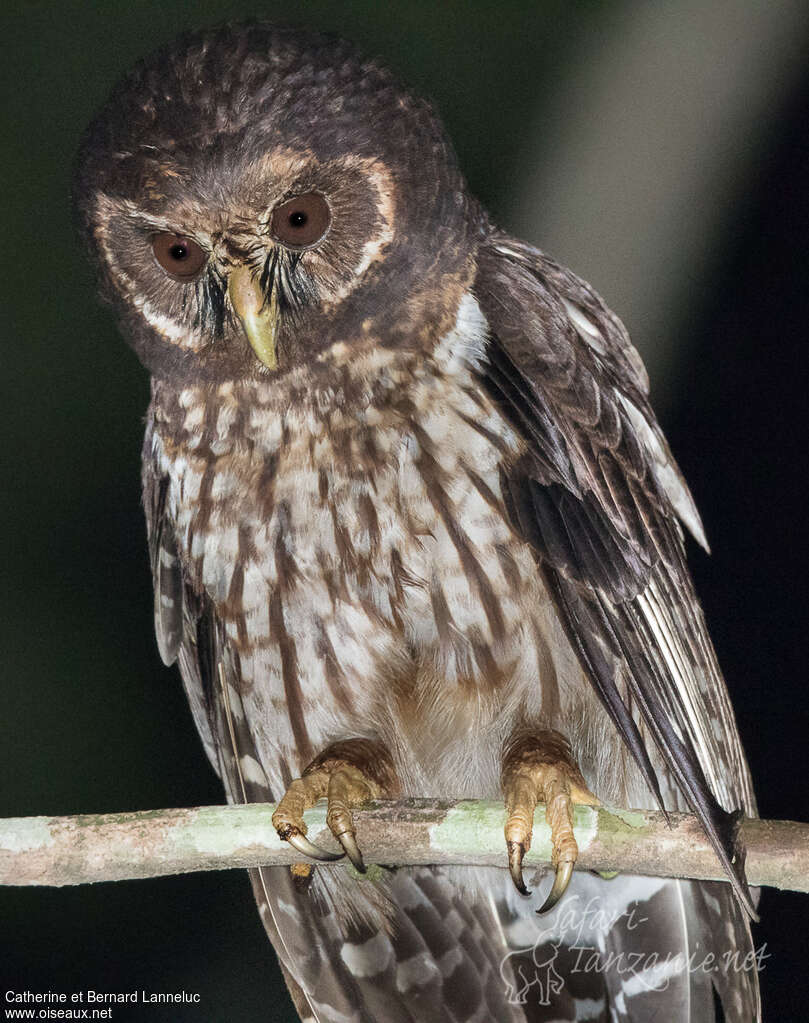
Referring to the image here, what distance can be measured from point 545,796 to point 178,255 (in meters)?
1.01

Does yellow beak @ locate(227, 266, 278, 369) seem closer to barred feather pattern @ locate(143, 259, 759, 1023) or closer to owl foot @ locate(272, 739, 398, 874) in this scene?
barred feather pattern @ locate(143, 259, 759, 1023)

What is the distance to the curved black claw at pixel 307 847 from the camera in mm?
1764

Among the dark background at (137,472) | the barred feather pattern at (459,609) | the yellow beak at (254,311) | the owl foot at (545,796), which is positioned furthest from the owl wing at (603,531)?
the dark background at (137,472)

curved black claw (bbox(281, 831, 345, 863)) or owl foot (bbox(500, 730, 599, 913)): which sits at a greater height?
owl foot (bbox(500, 730, 599, 913))

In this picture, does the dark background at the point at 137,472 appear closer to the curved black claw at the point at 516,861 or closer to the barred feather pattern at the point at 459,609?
the barred feather pattern at the point at 459,609

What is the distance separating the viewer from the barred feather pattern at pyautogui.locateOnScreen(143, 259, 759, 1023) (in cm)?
196

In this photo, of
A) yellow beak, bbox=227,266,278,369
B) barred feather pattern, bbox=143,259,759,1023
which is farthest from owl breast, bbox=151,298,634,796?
yellow beak, bbox=227,266,278,369

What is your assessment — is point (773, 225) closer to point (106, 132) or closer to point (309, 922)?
point (106, 132)

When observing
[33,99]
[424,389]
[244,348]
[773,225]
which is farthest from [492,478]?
[33,99]

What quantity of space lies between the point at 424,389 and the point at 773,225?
1.44m

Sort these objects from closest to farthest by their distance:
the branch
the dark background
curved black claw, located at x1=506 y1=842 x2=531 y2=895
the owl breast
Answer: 1. the branch
2. curved black claw, located at x1=506 y1=842 x2=531 y2=895
3. the owl breast
4. the dark background

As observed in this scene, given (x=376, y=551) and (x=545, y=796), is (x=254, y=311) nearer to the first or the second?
(x=376, y=551)

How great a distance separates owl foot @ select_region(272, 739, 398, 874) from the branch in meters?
0.07

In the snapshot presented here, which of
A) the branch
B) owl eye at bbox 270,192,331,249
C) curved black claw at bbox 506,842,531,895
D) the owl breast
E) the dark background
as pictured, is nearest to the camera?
the branch
